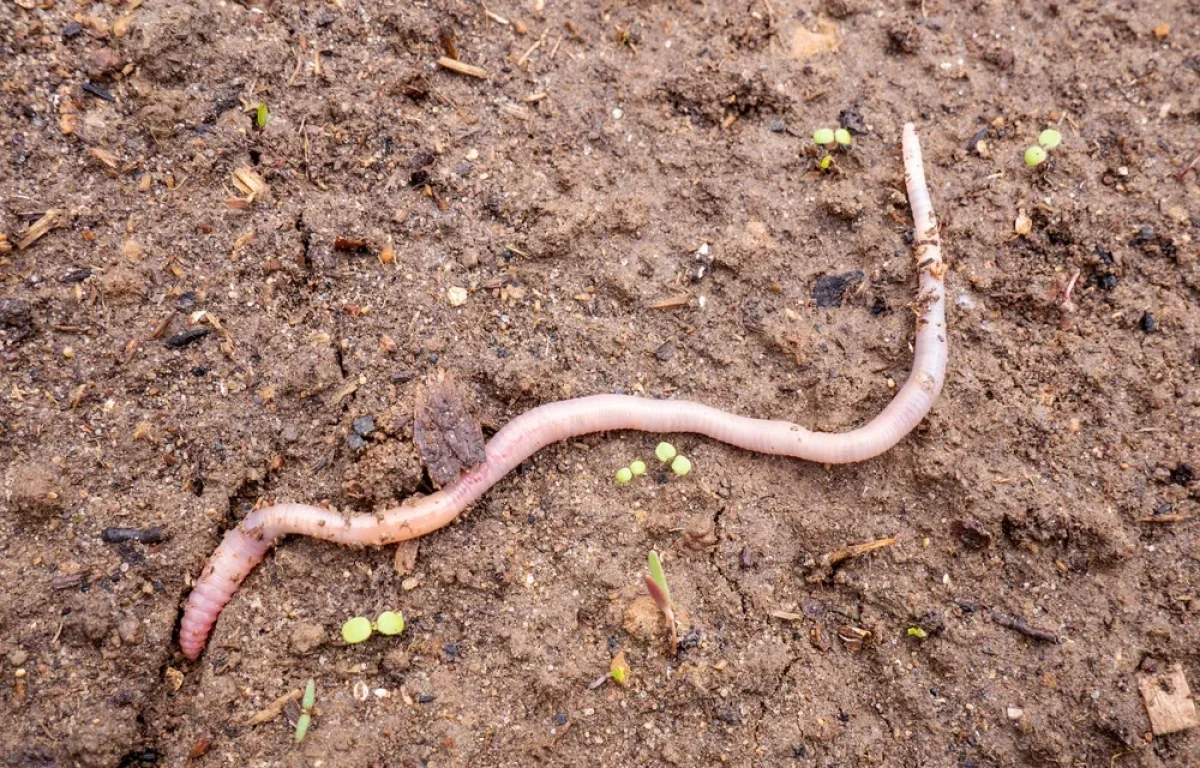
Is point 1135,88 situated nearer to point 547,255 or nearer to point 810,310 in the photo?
point 810,310

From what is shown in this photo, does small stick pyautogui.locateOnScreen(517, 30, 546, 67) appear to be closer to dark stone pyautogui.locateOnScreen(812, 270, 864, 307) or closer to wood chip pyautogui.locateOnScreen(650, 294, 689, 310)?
wood chip pyautogui.locateOnScreen(650, 294, 689, 310)

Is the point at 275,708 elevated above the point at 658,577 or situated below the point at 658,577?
below

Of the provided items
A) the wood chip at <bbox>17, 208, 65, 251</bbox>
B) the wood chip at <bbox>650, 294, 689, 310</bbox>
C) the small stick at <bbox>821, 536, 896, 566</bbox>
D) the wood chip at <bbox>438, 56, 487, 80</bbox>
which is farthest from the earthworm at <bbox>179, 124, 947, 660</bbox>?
the wood chip at <bbox>438, 56, 487, 80</bbox>

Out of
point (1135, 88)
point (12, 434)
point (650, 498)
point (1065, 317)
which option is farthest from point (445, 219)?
point (1135, 88)

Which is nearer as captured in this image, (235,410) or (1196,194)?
(235,410)

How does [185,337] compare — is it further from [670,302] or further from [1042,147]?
[1042,147]

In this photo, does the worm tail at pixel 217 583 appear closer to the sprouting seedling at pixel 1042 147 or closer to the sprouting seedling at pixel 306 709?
the sprouting seedling at pixel 306 709

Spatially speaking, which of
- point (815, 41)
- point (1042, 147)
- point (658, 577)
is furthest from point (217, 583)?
point (1042, 147)
